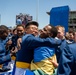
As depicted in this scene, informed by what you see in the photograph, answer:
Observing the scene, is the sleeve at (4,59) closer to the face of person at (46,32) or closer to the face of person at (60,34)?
the face of person at (60,34)

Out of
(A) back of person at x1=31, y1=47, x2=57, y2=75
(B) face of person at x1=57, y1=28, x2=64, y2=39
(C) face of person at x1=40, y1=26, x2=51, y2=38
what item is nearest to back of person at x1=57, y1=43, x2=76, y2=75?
(A) back of person at x1=31, y1=47, x2=57, y2=75

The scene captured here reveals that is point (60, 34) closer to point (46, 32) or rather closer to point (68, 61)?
point (46, 32)

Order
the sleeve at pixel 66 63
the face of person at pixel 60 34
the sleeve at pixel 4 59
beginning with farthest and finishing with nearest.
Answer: the sleeve at pixel 4 59
the face of person at pixel 60 34
the sleeve at pixel 66 63

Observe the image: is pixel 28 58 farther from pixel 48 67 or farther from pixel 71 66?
pixel 71 66

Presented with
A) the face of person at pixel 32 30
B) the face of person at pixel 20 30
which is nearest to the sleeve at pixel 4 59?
the face of person at pixel 20 30

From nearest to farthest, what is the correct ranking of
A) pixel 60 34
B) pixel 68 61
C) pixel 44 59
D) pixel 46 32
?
pixel 68 61 → pixel 44 59 → pixel 46 32 → pixel 60 34

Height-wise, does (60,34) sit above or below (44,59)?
above

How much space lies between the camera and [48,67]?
14.8 ft

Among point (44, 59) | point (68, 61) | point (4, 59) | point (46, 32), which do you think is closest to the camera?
point (68, 61)

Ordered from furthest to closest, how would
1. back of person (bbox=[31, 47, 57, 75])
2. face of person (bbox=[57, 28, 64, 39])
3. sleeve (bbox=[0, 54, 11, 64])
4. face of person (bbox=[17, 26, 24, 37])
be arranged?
1. face of person (bbox=[17, 26, 24, 37])
2. sleeve (bbox=[0, 54, 11, 64])
3. face of person (bbox=[57, 28, 64, 39])
4. back of person (bbox=[31, 47, 57, 75])

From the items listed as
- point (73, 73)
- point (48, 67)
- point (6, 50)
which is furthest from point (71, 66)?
point (6, 50)

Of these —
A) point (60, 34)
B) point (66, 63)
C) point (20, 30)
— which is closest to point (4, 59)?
point (20, 30)

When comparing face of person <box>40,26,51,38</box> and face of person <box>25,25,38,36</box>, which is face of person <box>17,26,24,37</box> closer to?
face of person <box>25,25,38,36</box>

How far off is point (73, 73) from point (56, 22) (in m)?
9.63
